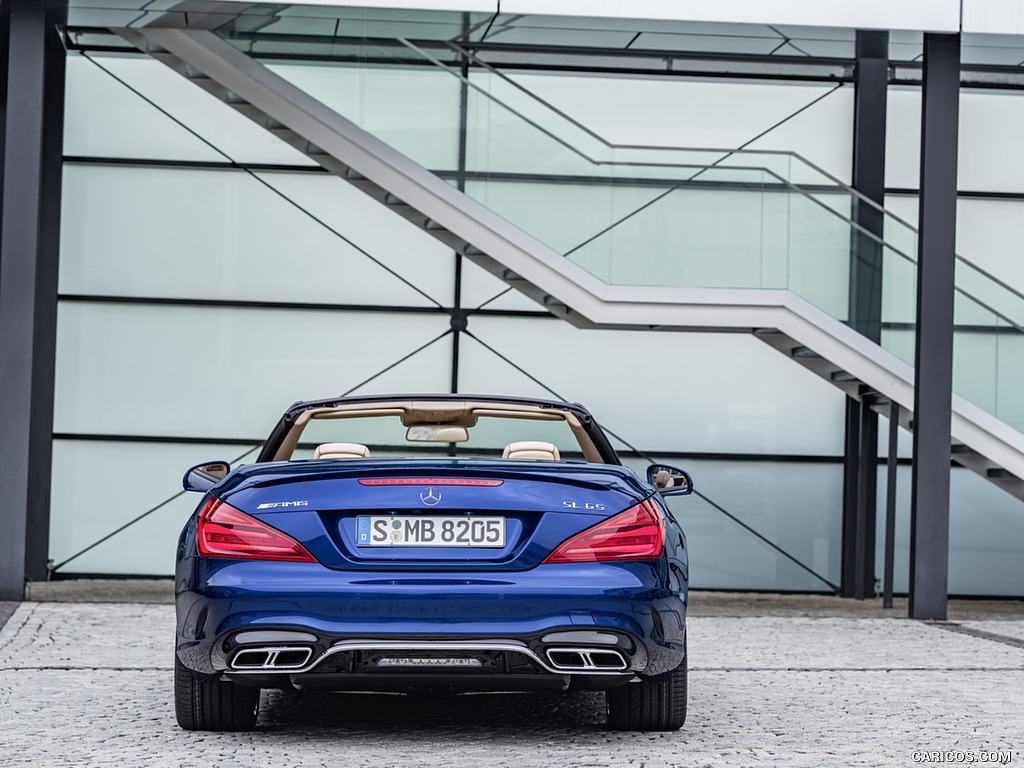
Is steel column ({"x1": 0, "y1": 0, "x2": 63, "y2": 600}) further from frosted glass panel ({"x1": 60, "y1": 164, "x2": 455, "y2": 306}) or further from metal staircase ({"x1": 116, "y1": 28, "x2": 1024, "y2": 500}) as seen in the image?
frosted glass panel ({"x1": 60, "y1": 164, "x2": 455, "y2": 306})

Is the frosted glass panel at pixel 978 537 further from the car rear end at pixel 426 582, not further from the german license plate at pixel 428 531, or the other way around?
the german license plate at pixel 428 531

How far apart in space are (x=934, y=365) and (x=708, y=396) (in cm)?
421

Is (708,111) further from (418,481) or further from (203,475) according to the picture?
(418,481)

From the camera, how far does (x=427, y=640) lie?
4.32 meters

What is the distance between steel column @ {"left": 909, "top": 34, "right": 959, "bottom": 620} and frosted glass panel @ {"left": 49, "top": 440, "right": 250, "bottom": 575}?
7.14 meters

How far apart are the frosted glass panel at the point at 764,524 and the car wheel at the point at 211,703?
32.2ft

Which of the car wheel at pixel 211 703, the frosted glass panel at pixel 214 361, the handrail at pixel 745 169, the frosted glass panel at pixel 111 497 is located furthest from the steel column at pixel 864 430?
the car wheel at pixel 211 703

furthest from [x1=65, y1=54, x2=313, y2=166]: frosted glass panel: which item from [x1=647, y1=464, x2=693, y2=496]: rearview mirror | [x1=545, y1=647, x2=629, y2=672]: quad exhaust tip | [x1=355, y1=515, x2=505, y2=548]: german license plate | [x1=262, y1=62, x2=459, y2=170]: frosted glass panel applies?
[x1=545, y1=647, x2=629, y2=672]: quad exhaust tip

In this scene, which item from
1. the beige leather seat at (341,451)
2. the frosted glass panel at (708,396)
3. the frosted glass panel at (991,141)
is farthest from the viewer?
the frosted glass panel at (991,141)

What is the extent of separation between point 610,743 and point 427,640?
94 centimetres

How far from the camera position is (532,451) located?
17.2ft

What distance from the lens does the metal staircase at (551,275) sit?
36.4ft

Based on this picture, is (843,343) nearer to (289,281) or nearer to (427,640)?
(289,281)

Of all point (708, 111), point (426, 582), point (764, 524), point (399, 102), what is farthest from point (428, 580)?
point (708, 111)
